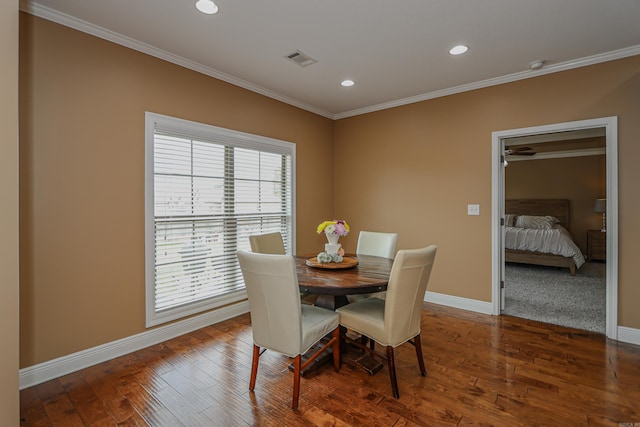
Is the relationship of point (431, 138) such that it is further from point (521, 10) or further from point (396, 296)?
point (396, 296)

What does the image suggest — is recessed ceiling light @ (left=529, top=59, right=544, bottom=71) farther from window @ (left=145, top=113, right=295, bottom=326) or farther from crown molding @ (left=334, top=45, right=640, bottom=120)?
window @ (left=145, top=113, right=295, bottom=326)

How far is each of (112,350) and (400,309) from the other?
→ 7.84 ft

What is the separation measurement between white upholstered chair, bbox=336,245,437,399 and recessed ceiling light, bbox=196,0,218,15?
2159 millimetres

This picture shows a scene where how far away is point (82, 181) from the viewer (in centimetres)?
235

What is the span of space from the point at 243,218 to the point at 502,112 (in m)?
3.23

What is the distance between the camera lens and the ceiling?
84.4 inches

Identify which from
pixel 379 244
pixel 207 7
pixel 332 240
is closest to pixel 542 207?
pixel 379 244

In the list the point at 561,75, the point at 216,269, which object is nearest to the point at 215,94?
the point at 216,269

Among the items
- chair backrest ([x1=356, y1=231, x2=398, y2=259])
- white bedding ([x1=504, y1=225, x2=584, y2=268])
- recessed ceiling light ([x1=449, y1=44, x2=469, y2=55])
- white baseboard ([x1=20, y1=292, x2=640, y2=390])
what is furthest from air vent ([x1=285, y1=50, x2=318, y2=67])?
white bedding ([x1=504, y1=225, x2=584, y2=268])

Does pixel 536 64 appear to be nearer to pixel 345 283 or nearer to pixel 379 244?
pixel 379 244

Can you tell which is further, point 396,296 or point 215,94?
point 215,94

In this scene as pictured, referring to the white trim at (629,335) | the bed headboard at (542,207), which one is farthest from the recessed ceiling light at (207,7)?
the bed headboard at (542,207)

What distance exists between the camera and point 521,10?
2.17m

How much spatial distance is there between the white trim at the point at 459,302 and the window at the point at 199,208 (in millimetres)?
2317
